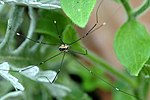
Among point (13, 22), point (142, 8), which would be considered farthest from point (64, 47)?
point (142, 8)

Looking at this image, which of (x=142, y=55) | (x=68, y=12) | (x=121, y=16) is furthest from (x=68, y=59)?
(x=68, y=12)

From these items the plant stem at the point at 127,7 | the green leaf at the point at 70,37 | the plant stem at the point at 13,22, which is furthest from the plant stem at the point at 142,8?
the plant stem at the point at 13,22

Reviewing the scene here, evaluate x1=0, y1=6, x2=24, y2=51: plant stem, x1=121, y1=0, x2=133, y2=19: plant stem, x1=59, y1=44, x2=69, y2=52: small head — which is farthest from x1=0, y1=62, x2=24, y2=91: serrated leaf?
x1=121, y1=0, x2=133, y2=19: plant stem

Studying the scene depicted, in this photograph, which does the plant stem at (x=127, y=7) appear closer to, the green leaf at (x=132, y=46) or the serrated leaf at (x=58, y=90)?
the green leaf at (x=132, y=46)

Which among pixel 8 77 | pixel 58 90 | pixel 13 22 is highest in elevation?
pixel 13 22

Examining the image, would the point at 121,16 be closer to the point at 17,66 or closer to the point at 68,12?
the point at 17,66

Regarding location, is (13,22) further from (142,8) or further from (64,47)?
(142,8)
